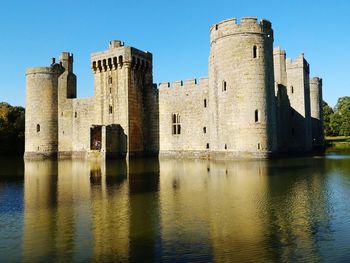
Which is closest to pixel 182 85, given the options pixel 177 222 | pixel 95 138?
pixel 95 138

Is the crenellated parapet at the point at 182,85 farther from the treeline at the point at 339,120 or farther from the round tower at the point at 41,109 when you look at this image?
the treeline at the point at 339,120

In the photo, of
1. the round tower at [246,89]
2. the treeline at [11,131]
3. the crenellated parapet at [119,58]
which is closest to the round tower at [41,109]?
the crenellated parapet at [119,58]

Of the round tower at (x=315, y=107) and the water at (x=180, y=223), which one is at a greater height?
the round tower at (x=315, y=107)

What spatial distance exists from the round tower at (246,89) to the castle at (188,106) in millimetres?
76

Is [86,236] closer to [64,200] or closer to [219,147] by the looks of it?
[64,200]

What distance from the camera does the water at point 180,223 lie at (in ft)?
20.9

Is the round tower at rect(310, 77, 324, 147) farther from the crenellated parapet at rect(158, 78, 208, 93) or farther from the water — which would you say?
the water

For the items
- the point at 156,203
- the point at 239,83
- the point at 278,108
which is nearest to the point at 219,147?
the point at 239,83

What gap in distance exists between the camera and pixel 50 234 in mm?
7703

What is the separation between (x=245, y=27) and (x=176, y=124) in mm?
12184

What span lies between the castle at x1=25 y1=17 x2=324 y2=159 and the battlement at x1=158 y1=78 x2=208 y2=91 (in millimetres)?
97

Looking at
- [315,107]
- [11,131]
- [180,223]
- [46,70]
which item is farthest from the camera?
[11,131]

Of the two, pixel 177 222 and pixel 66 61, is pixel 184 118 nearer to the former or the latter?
pixel 66 61

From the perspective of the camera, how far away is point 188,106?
115 ft
